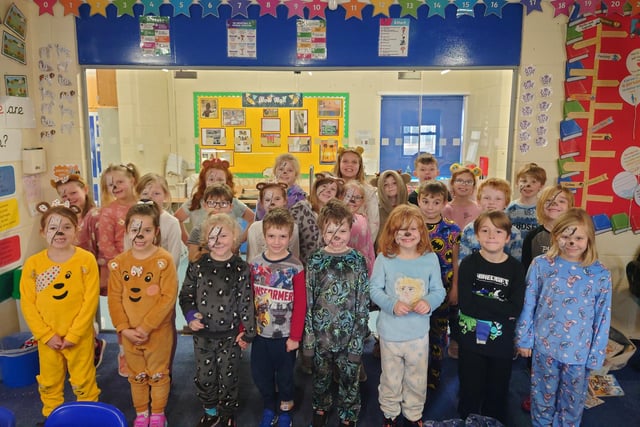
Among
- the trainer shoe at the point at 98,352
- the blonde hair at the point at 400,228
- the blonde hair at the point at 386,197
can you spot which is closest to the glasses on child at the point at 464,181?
the blonde hair at the point at 386,197

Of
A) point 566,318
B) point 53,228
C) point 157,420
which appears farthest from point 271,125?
point 566,318

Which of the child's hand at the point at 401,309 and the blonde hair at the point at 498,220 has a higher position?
the blonde hair at the point at 498,220

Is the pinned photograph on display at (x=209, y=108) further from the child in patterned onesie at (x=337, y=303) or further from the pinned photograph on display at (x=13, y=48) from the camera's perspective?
the child in patterned onesie at (x=337, y=303)

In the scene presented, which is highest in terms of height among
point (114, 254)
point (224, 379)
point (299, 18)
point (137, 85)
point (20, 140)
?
point (299, 18)

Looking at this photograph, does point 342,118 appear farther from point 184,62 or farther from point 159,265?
point 159,265

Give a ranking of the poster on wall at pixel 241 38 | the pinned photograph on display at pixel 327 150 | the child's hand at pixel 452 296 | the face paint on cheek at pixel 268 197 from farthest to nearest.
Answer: the pinned photograph on display at pixel 327 150 → the poster on wall at pixel 241 38 → the face paint on cheek at pixel 268 197 → the child's hand at pixel 452 296

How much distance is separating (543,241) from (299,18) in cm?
235

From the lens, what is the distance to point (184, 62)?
3834 mm

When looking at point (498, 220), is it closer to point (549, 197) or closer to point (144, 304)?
point (549, 197)

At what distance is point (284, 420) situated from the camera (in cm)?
265

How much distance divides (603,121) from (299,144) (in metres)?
2.55

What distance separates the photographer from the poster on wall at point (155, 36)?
3.75 meters

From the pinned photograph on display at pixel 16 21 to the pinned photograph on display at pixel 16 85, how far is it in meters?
0.31

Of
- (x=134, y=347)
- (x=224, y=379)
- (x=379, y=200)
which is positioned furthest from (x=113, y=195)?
(x=379, y=200)
